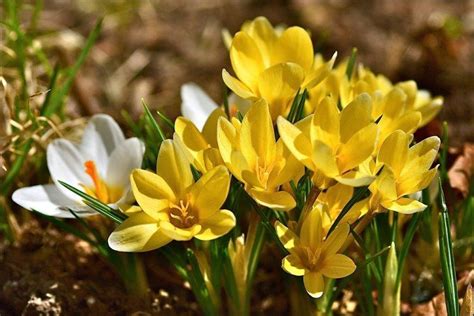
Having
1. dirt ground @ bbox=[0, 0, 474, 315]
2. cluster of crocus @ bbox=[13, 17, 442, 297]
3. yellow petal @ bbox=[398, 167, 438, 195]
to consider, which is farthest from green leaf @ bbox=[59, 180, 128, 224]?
dirt ground @ bbox=[0, 0, 474, 315]

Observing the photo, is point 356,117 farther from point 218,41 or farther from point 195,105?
point 218,41

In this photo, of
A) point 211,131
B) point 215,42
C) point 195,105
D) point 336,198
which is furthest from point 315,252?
point 215,42

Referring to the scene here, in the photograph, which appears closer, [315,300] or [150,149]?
[315,300]

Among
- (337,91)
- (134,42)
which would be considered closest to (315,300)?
(337,91)

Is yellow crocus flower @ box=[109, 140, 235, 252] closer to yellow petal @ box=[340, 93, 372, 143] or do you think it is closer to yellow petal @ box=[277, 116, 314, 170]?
yellow petal @ box=[277, 116, 314, 170]

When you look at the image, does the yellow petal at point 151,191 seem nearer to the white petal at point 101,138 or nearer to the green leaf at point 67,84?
the white petal at point 101,138

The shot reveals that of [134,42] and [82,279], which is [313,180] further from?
[134,42]
